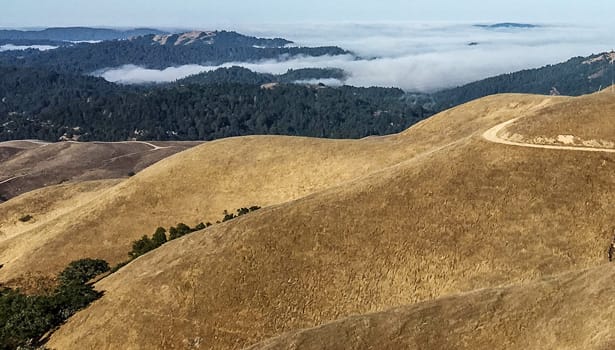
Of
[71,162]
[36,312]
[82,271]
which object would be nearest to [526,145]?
[82,271]

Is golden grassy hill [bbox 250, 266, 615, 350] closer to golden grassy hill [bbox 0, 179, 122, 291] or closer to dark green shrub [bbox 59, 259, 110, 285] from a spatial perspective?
dark green shrub [bbox 59, 259, 110, 285]

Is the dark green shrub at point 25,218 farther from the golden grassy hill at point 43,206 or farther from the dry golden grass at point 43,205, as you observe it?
the dry golden grass at point 43,205

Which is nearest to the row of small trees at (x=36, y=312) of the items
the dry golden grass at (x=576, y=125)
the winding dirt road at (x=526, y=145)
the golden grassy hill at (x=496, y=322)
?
the golden grassy hill at (x=496, y=322)

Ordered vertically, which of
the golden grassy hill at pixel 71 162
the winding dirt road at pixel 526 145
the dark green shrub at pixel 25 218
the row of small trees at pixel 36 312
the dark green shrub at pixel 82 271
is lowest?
the golden grassy hill at pixel 71 162

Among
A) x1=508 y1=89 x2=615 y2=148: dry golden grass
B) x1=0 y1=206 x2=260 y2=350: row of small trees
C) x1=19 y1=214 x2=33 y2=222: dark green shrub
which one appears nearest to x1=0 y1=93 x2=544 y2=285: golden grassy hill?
x1=19 y1=214 x2=33 y2=222: dark green shrub

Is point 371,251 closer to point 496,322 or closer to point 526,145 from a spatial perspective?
point 496,322

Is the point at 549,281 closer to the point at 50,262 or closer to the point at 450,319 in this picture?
the point at 450,319
